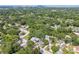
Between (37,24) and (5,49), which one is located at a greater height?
(37,24)

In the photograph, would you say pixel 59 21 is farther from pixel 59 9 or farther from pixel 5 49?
pixel 5 49
